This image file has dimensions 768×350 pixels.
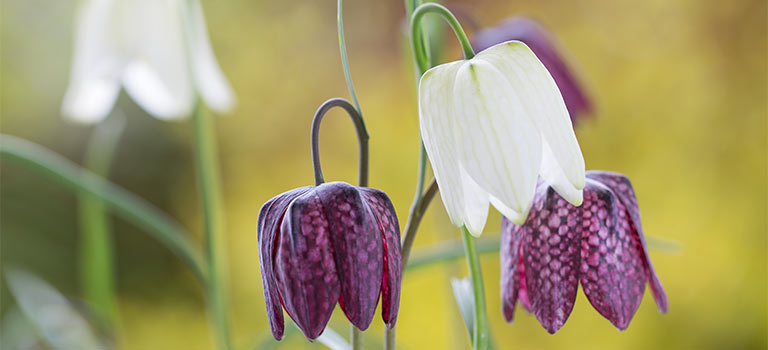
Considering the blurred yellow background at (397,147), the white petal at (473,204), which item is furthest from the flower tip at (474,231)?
the blurred yellow background at (397,147)

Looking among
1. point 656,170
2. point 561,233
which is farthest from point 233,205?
point 561,233

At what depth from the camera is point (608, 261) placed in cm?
43

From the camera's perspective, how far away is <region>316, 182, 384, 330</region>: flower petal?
1.28 feet

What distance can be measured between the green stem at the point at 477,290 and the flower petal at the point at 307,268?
82 millimetres

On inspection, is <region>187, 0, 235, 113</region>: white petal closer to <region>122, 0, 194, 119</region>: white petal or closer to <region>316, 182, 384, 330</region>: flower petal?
<region>122, 0, 194, 119</region>: white petal

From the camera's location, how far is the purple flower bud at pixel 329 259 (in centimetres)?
39

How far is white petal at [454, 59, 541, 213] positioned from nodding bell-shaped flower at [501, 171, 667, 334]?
5cm

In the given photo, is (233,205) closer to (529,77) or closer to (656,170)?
(656,170)

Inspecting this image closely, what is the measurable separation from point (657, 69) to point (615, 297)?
1.80 metres

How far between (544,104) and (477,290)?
0.37ft

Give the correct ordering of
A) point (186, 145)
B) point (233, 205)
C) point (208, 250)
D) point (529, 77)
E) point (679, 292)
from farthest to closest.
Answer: point (186, 145), point (233, 205), point (679, 292), point (208, 250), point (529, 77)

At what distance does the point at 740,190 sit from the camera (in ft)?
6.72

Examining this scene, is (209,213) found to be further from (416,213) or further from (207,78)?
(416,213)

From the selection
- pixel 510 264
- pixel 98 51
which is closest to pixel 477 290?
pixel 510 264
